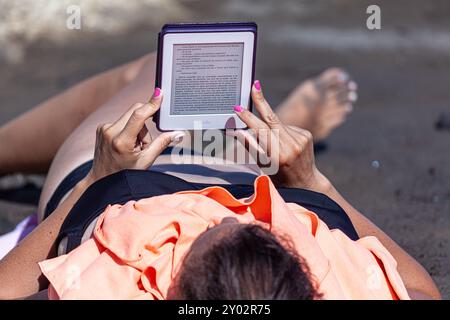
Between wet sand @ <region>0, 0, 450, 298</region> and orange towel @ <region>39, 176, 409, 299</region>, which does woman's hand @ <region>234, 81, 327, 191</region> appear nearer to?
orange towel @ <region>39, 176, 409, 299</region>

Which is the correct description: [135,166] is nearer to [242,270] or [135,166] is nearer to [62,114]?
[242,270]

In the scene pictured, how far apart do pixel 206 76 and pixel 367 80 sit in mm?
2238

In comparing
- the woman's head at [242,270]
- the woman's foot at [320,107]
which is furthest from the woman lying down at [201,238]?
the woman's foot at [320,107]

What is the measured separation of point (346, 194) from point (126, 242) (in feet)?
4.81

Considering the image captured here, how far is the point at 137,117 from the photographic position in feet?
5.80

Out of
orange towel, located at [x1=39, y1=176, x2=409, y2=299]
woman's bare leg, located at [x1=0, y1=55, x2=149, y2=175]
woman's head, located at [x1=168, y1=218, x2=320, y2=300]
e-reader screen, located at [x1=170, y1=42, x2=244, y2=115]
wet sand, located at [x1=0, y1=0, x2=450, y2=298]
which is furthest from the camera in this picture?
wet sand, located at [x1=0, y1=0, x2=450, y2=298]

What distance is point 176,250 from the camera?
5.18 feet

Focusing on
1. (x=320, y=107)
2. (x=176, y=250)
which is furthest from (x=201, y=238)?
(x=320, y=107)

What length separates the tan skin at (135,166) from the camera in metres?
1.79

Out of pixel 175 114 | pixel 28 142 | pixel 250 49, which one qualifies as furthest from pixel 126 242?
pixel 28 142

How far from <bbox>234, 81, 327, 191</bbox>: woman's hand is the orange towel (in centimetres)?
16

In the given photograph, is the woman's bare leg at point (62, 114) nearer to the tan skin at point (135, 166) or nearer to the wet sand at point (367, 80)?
the wet sand at point (367, 80)

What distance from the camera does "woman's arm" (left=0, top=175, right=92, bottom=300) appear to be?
5.87 feet

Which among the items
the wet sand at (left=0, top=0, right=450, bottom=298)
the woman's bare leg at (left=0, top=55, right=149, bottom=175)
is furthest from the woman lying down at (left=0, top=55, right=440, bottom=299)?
the woman's bare leg at (left=0, top=55, right=149, bottom=175)
